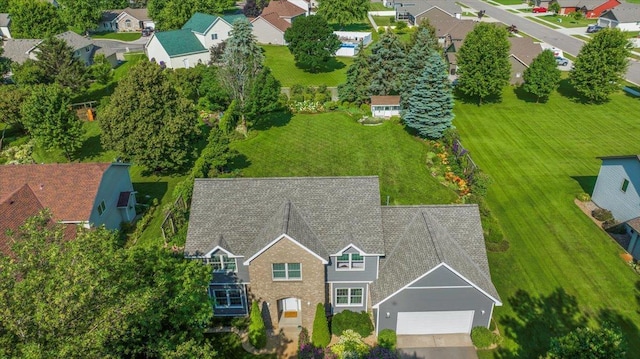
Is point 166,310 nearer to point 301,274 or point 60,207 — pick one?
point 301,274

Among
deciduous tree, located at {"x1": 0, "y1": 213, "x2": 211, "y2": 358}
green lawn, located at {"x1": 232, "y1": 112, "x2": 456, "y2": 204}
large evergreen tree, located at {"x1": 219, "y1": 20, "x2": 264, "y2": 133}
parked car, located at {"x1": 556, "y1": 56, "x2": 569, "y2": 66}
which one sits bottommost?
green lawn, located at {"x1": 232, "y1": 112, "x2": 456, "y2": 204}

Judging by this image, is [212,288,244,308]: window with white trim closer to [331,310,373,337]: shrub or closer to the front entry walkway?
[331,310,373,337]: shrub

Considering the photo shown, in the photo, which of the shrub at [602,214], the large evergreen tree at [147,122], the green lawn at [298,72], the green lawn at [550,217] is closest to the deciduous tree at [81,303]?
the green lawn at [550,217]

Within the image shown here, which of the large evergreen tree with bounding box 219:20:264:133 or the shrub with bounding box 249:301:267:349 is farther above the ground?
the large evergreen tree with bounding box 219:20:264:133

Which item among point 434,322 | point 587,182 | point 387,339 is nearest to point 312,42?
point 587,182

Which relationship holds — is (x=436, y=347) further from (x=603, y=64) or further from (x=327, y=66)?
(x=327, y=66)

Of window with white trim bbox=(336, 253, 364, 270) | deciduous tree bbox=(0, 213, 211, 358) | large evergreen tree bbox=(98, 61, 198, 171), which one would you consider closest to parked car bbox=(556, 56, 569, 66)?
large evergreen tree bbox=(98, 61, 198, 171)

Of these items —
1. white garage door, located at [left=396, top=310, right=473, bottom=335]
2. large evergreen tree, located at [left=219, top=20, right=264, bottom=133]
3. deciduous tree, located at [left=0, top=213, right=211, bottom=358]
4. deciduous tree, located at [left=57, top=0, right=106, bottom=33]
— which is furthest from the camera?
deciduous tree, located at [left=57, top=0, right=106, bottom=33]
